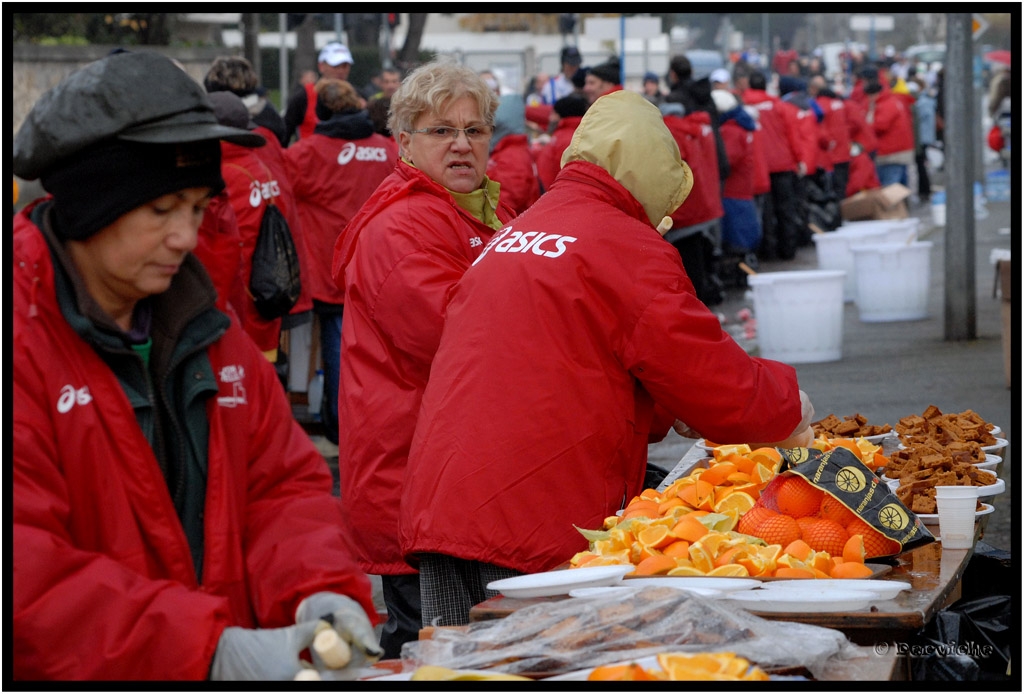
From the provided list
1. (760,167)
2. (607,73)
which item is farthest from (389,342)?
(760,167)

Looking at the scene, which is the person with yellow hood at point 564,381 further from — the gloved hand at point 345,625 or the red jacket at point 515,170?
the red jacket at point 515,170

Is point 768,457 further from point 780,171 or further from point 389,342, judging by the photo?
point 780,171

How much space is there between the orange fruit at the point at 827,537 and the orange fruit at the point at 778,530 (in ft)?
0.11

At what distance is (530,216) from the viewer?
12.2 ft

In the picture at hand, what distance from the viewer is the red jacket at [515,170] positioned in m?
10.2

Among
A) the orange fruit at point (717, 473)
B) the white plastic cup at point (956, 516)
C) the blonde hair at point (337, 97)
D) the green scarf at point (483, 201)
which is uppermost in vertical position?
the blonde hair at point (337, 97)

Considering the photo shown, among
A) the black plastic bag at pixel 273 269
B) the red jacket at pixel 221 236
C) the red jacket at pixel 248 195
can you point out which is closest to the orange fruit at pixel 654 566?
the red jacket at pixel 221 236

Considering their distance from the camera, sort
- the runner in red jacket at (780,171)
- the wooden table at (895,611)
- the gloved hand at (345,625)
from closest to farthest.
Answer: the gloved hand at (345,625) → the wooden table at (895,611) → the runner in red jacket at (780,171)

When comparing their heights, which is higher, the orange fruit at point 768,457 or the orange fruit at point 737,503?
the orange fruit at point 768,457

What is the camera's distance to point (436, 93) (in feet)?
14.8

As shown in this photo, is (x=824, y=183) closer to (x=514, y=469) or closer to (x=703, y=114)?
(x=703, y=114)

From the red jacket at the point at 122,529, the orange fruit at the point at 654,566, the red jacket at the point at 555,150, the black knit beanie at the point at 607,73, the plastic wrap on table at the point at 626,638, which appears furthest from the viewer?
the black knit beanie at the point at 607,73

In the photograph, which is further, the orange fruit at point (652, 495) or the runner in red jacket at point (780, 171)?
the runner in red jacket at point (780, 171)

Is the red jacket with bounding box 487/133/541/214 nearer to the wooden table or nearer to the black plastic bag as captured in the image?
the black plastic bag
